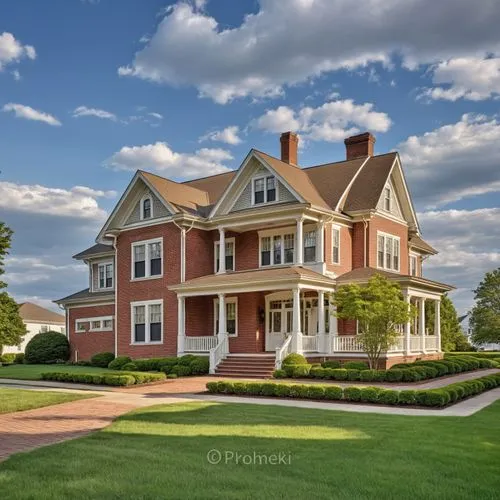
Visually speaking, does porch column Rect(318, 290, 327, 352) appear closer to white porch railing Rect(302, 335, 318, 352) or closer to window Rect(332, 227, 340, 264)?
white porch railing Rect(302, 335, 318, 352)

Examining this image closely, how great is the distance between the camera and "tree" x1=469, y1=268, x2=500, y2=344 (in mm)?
49219

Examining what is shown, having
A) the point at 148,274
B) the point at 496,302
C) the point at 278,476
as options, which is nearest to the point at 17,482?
the point at 278,476

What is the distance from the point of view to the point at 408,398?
1658cm

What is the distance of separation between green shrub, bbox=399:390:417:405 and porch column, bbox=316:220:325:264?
12575 mm

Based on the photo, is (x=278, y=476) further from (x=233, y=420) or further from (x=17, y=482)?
(x=233, y=420)

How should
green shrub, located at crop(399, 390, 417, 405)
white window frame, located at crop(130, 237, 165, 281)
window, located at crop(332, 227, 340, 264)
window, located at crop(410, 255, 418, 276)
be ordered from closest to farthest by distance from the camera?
green shrub, located at crop(399, 390, 417, 405) → window, located at crop(332, 227, 340, 264) → white window frame, located at crop(130, 237, 165, 281) → window, located at crop(410, 255, 418, 276)

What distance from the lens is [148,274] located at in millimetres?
33531

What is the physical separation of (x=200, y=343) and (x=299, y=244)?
22.3 ft

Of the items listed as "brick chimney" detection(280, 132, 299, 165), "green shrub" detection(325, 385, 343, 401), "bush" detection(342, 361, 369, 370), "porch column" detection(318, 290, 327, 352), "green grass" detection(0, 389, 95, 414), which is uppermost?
"brick chimney" detection(280, 132, 299, 165)

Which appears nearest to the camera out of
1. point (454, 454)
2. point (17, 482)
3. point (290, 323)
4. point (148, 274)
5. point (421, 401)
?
point (17, 482)

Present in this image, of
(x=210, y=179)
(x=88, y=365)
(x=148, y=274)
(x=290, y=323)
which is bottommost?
(x=88, y=365)

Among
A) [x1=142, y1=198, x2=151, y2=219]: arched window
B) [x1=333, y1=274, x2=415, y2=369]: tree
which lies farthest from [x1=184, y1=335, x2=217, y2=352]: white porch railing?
[x1=333, y1=274, x2=415, y2=369]: tree

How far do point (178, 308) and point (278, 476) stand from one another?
77.9ft

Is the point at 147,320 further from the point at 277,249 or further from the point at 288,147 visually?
the point at 288,147
